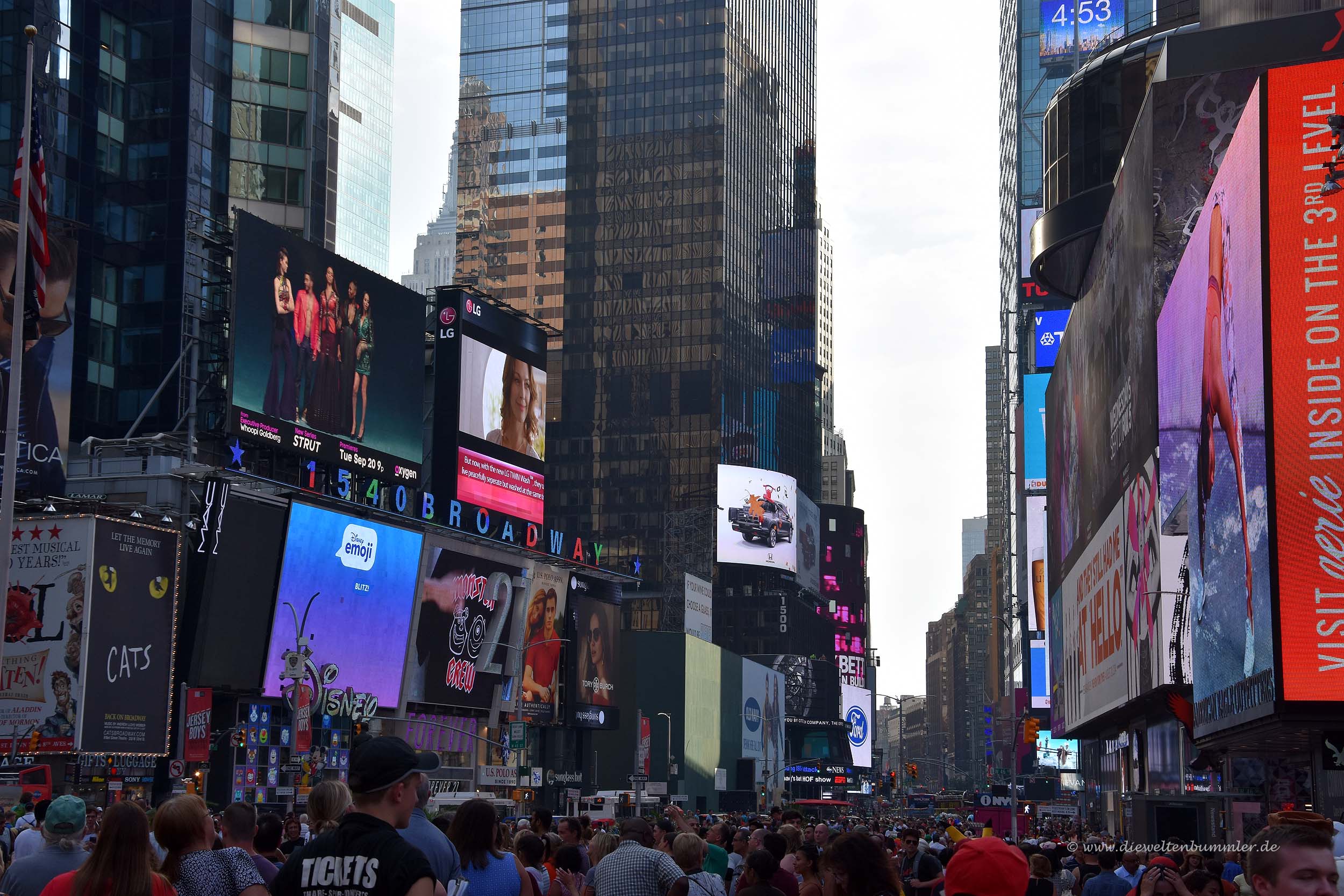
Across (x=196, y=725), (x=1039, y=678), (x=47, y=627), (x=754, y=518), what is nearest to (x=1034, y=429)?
A: (x=1039, y=678)

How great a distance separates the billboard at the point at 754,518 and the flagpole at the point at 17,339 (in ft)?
470

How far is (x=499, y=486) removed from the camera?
95.8 m

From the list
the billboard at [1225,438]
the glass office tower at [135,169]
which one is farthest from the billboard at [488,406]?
the billboard at [1225,438]

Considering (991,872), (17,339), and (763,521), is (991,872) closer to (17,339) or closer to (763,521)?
(17,339)

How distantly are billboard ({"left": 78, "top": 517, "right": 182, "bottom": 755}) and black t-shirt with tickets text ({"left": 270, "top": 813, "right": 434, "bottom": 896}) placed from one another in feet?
192

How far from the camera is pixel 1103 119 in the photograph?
64.2 m

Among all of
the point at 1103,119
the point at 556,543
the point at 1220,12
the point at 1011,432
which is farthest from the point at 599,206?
the point at 1220,12

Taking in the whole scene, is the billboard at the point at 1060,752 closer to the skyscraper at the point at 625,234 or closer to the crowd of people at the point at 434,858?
the skyscraper at the point at 625,234

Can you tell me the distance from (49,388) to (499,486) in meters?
32.6

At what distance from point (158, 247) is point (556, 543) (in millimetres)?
30264

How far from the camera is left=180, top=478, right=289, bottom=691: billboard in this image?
224ft

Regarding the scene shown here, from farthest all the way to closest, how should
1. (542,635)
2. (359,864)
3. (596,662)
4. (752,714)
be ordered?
(752,714) → (596,662) → (542,635) → (359,864)

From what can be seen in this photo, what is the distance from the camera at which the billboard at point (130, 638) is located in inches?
2458

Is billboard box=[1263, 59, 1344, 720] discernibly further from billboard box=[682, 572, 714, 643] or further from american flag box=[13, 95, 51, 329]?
billboard box=[682, 572, 714, 643]
